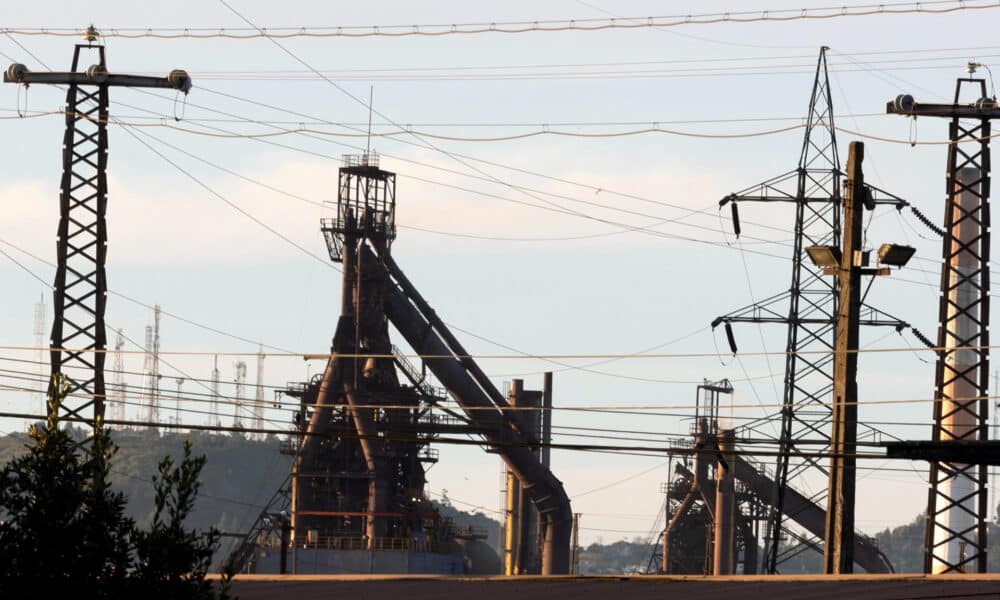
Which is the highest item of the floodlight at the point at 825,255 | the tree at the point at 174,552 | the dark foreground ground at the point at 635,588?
the floodlight at the point at 825,255

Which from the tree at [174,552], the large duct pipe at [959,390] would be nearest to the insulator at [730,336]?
the large duct pipe at [959,390]

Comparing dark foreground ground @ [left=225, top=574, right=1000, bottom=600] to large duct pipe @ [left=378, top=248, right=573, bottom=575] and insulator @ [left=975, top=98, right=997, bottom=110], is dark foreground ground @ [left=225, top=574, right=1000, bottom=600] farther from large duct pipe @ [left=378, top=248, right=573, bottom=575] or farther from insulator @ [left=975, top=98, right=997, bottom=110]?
large duct pipe @ [left=378, top=248, right=573, bottom=575]

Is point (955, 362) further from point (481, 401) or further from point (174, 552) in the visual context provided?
point (481, 401)

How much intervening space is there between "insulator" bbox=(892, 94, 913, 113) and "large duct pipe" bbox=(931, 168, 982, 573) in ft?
4.76

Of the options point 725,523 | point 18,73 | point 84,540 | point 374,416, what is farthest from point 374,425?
point 84,540

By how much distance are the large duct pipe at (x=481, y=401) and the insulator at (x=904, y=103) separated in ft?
112

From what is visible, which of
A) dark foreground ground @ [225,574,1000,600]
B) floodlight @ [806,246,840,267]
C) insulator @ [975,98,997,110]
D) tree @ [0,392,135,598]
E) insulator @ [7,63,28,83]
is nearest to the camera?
tree @ [0,392,135,598]

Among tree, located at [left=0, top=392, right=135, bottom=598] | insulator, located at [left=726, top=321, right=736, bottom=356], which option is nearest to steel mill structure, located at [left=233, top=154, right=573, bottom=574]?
insulator, located at [left=726, top=321, right=736, bottom=356]

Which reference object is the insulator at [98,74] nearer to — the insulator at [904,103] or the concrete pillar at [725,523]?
the insulator at [904,103]

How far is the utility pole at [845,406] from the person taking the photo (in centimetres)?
2064

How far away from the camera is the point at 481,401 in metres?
65.6

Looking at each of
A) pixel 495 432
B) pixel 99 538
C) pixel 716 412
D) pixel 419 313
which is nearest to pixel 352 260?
pixel 419 313

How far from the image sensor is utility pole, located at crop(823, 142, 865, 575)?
20641mm

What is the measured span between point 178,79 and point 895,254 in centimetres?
1520
